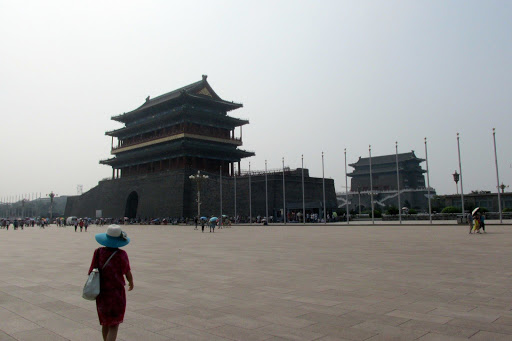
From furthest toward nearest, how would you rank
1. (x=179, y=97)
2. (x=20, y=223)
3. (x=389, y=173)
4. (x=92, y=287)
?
(x=389, y=173)
(x=20, y=223)
(x=179, y=97)
(x=92, y=287)

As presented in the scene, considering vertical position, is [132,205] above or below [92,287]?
above

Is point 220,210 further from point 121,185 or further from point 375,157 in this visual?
point 375,157

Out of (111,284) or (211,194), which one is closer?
(111,284)

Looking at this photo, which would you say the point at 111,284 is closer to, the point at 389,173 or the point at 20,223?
the point at 20,223

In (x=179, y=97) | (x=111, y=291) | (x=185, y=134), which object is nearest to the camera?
(x=111, y=291)

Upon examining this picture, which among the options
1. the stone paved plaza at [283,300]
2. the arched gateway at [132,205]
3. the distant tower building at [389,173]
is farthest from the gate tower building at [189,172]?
the stone paved plaza at [283,300]

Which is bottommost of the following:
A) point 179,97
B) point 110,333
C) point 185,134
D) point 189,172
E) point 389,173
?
point 110,333

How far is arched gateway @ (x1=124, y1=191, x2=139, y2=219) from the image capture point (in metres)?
56.2

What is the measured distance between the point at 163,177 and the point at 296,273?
43072 mm

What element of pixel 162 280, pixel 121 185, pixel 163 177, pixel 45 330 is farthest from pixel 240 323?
pixel 121 185

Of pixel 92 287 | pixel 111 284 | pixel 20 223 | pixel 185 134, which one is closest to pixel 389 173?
pixel 185 134

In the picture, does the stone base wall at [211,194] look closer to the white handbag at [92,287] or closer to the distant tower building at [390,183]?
the distant tower building at [390,183]

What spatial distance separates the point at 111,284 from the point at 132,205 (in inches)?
2203

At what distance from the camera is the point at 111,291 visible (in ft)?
14.4
